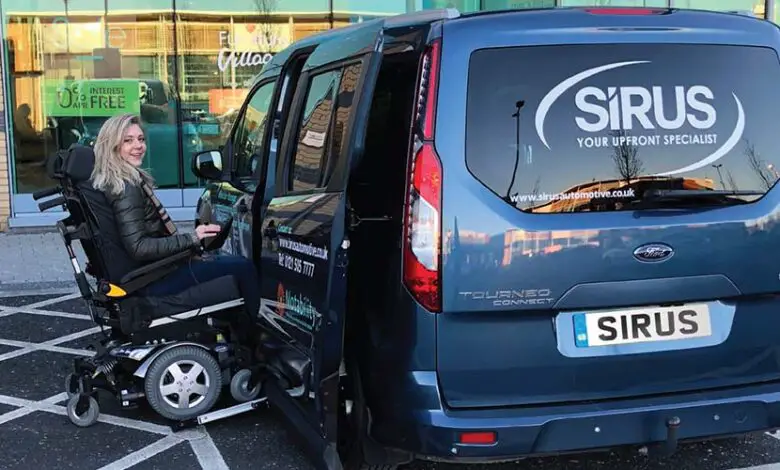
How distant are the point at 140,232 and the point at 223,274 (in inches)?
18.8

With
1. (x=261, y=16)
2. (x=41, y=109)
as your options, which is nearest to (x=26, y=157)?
(x=41, y=109)

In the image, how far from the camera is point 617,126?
293 centimetres

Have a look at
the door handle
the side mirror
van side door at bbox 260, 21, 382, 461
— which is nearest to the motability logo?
van side door at bbox 260, 21, 382, 461

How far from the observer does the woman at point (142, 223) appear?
413 centimetres

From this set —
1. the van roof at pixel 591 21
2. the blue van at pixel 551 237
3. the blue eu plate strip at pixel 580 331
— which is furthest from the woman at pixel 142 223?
the blue eu plate strip at pixel 580 331

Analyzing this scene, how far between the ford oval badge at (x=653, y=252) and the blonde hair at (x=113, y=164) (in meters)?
2.46

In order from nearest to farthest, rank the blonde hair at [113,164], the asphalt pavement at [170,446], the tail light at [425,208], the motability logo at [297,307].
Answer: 1. the tail light at [425,208]
2. the motability logo at [297,307]
3. the asphalt pavement at [170,446]
4. the blonde hair at [113,164]

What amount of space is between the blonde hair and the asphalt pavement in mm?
1196

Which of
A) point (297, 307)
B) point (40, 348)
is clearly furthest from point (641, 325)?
point (40, 348)

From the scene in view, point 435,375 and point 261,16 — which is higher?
point 261,16

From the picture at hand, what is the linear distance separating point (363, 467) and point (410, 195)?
1.10 m

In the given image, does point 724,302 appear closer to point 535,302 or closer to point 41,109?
point 535,302

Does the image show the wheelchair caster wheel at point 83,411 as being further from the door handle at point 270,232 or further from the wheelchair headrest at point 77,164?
the door handle at point 270,232

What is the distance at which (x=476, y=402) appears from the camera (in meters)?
2.90
